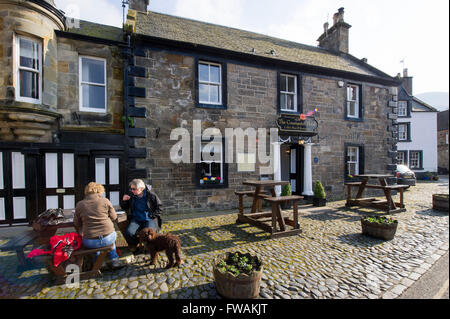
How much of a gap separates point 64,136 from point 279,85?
8140 millimetres

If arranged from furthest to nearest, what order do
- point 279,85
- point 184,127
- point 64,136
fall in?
point 279,85, point 184,127, point 64,136

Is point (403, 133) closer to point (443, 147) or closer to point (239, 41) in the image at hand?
point (443, 147)

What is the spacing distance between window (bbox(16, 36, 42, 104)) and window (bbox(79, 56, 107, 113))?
104 cm

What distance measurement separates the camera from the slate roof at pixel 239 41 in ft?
27.1

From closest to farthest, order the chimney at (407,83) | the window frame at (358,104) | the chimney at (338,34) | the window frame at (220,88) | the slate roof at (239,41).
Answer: the window frame at (220,88), the slate roof at (239,41), the window frame at (358,104), the chimney at (338,34), the chimney at (407,83)

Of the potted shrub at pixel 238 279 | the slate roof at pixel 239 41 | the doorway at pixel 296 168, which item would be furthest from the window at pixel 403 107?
the potted shrub at pixel 238 279

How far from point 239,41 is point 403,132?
22.8 meters

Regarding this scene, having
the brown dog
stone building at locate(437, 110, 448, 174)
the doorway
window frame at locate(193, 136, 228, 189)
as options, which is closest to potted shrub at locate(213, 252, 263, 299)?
the brown dog

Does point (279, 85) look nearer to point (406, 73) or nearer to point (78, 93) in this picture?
point (78, 93)

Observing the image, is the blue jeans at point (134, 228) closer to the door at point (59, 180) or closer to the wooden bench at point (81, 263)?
the wooden bench at point (81, 263)

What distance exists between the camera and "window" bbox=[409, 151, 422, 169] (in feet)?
73.8

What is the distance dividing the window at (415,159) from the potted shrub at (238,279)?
27.4 meters

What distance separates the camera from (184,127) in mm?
7820
